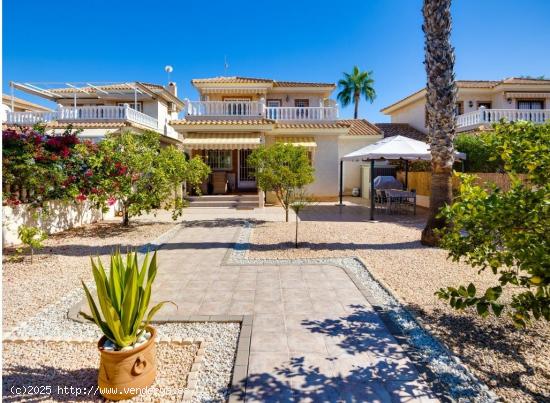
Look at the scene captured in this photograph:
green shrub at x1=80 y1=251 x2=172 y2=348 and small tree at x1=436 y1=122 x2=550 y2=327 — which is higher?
small tree at x1=436 y1=122 x2=550 y2=327

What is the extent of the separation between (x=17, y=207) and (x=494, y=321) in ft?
52.4

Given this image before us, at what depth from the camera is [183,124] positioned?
89.6ft

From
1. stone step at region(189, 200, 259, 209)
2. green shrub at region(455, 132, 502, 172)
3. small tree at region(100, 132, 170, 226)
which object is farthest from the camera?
stone step at region(189, 200, 259, 209)

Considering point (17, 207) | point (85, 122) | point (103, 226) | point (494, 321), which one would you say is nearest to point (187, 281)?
point (494, 321)

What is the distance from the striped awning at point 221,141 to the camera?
2589 cm

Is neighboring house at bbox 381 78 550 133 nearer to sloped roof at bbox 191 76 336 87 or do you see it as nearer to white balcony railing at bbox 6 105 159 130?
sloped roof at bbox 191 76 336 87

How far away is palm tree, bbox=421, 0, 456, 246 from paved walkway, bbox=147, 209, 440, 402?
5.86 metres

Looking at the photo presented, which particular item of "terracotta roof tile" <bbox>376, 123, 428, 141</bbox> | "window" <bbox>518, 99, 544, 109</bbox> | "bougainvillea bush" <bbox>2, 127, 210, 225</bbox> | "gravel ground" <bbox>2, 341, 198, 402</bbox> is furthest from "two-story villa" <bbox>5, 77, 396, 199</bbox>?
"gravel ground" <bbox>2, 341, 198, 402</bbox>

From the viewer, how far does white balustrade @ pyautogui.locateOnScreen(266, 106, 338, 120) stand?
29859 mm

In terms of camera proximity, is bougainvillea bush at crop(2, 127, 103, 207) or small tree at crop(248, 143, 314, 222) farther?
small tree at crop(248, 143, 314, 222)

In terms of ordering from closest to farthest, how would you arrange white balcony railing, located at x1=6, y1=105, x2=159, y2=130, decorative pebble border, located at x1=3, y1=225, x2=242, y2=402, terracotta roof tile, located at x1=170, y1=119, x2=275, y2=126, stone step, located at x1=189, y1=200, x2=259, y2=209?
decorative pebble border, located at x1=3, y1=225, x2=242, y2=402 → stone step, located at x1=189, y1=200, x2=259, y2=209 → terracotta roof tile, located at x1=170, y1=119, x2=275, y2=126 → white balcony railing, located at x1=6, y1=105, x2=159, y2=130

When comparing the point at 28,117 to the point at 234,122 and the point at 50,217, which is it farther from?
the point at 50,217

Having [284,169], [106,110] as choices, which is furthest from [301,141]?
[106,110]

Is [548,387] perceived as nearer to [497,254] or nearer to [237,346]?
[497,254]
